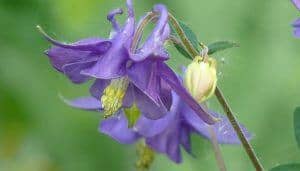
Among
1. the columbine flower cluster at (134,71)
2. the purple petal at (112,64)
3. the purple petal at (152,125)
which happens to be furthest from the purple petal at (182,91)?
the purple petal at (152,125)

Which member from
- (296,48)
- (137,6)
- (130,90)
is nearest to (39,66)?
(137,6)

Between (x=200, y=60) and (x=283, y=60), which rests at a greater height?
(x=200, y=60)

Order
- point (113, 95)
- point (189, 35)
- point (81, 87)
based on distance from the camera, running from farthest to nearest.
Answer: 1. point (81, 87)
2. point (189, 35)
3. point (113, 95)

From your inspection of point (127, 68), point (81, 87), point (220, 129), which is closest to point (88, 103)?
point (220, 129)

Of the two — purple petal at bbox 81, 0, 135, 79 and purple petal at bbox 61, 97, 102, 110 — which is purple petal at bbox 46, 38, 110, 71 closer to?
purple petal at bbox 81, 0, 135, 79

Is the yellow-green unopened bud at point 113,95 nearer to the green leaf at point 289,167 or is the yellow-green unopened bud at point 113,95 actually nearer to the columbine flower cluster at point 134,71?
the columbine flower cluster at point 134,71

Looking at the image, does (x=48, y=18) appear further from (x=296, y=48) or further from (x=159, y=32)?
(x=159, y=32)

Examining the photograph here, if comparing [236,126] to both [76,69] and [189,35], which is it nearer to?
[189,35]
